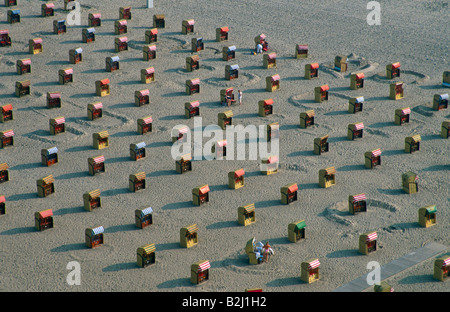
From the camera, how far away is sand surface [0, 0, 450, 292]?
3531 cm

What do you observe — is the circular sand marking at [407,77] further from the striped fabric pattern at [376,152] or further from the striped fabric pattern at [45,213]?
the striped fabric pattern at [45,213]

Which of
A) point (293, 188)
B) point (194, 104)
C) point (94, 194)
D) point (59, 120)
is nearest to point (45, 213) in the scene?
point (94, 194)

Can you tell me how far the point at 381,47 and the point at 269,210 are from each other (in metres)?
27.2

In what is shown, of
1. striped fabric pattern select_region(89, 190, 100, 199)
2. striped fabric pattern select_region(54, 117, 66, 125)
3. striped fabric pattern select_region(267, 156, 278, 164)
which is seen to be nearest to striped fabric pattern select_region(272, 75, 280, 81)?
striped fabric pattern select_region(267, 156, 278, 164)

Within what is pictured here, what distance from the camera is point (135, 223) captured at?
3862 cm

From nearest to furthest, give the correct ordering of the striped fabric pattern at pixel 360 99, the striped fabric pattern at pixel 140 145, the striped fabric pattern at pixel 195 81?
the striped fabric pattern at pixel 140 145
the striped fabric pattern at pixel 360 99
the striped fabric pattern at pixel 195 81

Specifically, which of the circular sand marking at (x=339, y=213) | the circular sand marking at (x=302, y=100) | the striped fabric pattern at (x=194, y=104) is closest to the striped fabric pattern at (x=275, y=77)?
the circular sand marking at (x=302, y=100)

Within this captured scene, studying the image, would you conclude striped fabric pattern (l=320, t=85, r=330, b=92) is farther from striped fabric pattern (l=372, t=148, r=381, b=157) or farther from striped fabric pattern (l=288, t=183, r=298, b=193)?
striped fabric pattern (l=288, t=183, r=298, b=193)

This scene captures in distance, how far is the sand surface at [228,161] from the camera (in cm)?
3531

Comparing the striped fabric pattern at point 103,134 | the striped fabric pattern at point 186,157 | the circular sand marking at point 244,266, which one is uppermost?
the striped fabric pattern at point 103,134

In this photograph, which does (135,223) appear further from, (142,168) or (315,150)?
(315,150)

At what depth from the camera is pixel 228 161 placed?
4503 centimetres

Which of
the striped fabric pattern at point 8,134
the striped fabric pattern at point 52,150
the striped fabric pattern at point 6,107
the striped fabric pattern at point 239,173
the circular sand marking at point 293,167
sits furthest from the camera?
the striped fabric pattern at point 6,107

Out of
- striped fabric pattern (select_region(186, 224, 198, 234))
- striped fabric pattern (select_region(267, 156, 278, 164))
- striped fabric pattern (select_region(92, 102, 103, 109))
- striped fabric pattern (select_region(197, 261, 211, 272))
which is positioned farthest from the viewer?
striped fabric pattern (select_region(92, 102, 103, 109))
